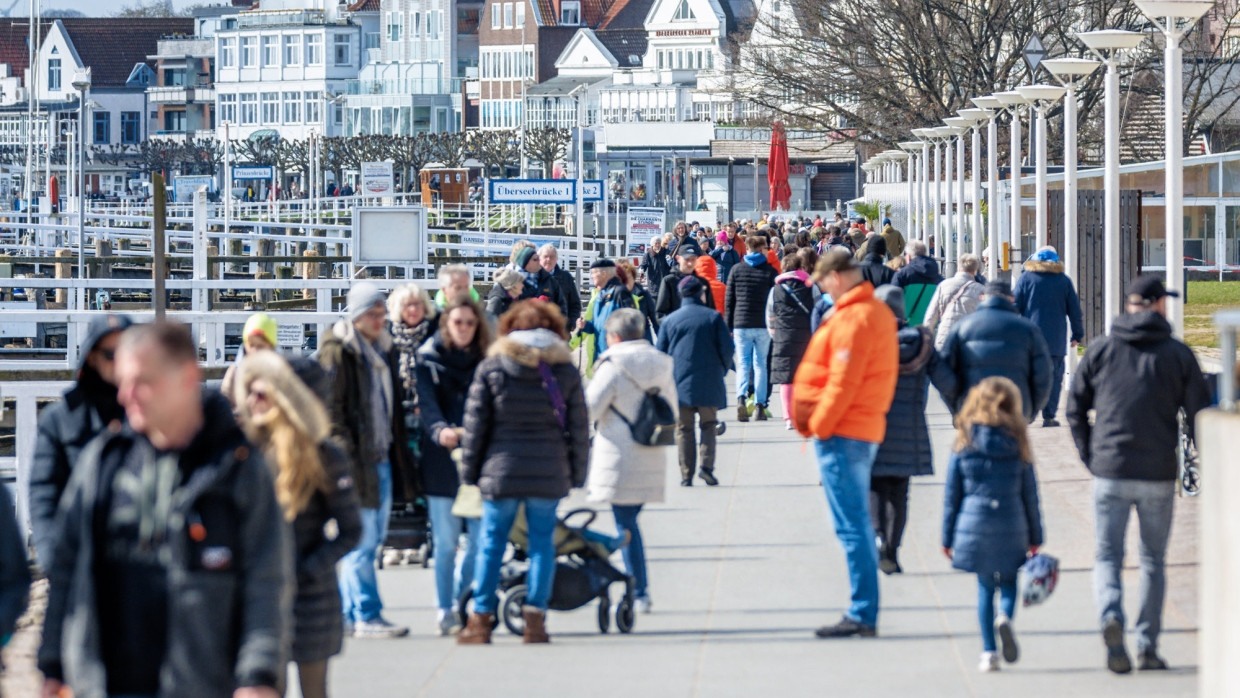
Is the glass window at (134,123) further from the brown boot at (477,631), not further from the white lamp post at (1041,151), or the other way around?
the brown boot at (477,631)

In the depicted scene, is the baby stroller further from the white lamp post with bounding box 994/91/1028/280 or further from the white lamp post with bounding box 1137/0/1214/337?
the white lamp post with bounding box 994/91/1028/280

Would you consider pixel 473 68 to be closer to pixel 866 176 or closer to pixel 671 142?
pixel 671 142

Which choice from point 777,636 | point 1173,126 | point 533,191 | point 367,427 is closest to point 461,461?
point 367,427

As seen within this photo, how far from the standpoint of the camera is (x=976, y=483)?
7.96 m

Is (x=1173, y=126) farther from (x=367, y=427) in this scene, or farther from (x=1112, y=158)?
(x=367, y=427)

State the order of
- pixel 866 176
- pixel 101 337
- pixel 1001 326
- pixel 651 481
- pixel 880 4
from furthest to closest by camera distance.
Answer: pixel 866 176
pixel 880 4
pixel 1001 326
pixel 651 481
pixel 101 337

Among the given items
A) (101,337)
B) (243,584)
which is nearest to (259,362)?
(101,337)

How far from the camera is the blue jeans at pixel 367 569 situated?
28.4ft

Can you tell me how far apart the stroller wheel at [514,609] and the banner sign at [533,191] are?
56.0 feet

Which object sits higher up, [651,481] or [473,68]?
[473,68]

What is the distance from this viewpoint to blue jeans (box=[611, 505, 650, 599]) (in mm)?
9102

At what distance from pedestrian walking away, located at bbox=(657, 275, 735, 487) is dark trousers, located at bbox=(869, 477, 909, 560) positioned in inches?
119

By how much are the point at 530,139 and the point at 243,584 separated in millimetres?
94951

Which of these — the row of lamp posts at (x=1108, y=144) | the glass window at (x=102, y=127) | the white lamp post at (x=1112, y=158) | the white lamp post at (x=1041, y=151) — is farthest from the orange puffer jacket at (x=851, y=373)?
the glass window at (x=102, y=127)
